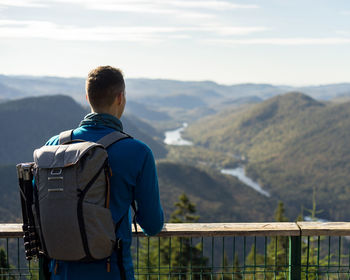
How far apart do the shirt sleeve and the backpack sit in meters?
0.23

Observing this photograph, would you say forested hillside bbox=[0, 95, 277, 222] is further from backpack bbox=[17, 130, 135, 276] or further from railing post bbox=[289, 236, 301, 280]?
backpack bbox=[17, 130, 135, 276]

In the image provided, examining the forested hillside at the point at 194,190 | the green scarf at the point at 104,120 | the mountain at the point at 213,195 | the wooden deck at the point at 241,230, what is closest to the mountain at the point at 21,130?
the forested hillside at the point at 194,190

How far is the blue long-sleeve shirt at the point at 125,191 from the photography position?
8.84 ft

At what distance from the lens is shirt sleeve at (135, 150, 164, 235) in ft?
8.90

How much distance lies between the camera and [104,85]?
275 centimetres

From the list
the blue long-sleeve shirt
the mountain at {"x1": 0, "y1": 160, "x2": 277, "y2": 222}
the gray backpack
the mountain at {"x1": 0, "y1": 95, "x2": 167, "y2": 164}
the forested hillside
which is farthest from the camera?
the mountain at {"x1": 0, "y1": 95, "x2": 167, "y2": 164}

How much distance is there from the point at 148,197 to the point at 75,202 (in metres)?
0.47

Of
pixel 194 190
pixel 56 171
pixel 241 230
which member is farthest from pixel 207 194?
pixel 56 171

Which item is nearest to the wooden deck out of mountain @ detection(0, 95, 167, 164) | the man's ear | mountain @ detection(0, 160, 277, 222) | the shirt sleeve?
the shirt sleeve

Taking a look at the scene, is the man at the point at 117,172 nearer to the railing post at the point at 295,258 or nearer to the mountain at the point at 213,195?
the railing post at the point at 295,258

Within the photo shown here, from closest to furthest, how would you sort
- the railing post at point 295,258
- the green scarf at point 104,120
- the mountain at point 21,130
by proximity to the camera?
1. the green scarf at point 104,120
2. the railing post at point 295,258
3. the mountain at point 21,130

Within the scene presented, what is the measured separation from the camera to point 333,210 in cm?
14338

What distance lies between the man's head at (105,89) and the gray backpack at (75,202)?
323mm

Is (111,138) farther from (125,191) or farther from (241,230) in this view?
(241,230)
